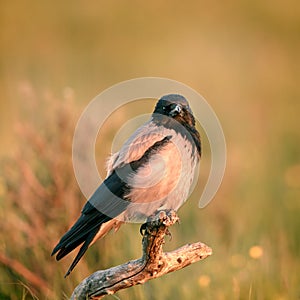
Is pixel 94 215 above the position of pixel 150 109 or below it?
below

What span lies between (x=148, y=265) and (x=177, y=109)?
1315 millimetres

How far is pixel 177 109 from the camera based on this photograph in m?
6.45

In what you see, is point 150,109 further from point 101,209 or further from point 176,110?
point 101,209

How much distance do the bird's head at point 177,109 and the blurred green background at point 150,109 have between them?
1087 mm

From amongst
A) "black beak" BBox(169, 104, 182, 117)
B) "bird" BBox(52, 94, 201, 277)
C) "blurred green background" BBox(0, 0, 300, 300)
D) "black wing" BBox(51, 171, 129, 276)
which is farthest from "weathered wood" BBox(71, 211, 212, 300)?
"black beak" BBox(169, 104, 182, 117)

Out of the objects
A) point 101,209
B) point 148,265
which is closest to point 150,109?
point 101,209

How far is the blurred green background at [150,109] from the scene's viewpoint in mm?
7102

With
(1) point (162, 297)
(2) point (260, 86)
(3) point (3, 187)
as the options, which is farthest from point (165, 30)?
(1) point (162, 297)

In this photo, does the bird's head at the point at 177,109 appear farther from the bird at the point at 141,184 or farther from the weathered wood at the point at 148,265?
the weathered wood at the point at 148,265

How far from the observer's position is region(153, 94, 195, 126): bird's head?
21.2 feet

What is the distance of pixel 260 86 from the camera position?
13289mm

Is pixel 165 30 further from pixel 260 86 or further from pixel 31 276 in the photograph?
pixel 31 276

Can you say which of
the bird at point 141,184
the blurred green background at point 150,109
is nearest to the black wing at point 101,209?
the bird at point 141,184

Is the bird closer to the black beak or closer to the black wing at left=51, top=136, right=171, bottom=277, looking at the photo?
the black wing at left=51, top=136, right=171, bottom=277
